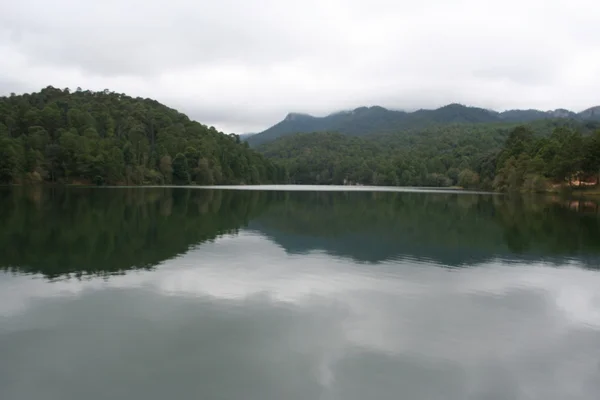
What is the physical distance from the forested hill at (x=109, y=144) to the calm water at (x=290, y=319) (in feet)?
320

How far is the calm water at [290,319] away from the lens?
28.9 ft

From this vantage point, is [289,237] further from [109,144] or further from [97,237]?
[109,144]

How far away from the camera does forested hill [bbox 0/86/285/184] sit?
374ft

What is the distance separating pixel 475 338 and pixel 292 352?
4.63 metres

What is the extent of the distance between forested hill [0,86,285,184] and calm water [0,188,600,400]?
320 feet

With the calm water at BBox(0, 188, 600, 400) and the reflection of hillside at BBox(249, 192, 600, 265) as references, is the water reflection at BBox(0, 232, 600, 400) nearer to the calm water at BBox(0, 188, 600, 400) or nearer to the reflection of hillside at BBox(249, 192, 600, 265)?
the calm water at BBox(0, 188, 600, 400)

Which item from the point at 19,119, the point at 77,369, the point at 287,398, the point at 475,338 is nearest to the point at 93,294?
the point at 77,369

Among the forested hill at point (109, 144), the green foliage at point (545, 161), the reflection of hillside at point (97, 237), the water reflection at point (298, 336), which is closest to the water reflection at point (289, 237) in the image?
the reflection of hillside at point (97, 237)

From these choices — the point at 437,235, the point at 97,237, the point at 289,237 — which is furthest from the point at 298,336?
the point at 437,235

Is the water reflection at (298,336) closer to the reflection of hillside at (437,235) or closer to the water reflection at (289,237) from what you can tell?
the water reflection at (289,237)

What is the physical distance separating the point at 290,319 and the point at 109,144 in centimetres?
12573

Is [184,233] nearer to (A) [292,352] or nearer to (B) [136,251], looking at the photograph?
(B) [136,251]

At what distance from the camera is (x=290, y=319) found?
12422 millimetres

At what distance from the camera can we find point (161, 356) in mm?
9750
